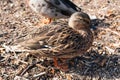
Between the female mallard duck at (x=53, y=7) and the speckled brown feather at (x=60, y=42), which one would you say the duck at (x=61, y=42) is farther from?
the female mallard duck at (x=53, y=7)

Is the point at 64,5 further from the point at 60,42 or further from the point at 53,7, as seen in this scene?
the point at 60,42

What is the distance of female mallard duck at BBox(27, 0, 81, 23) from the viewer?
6148mm

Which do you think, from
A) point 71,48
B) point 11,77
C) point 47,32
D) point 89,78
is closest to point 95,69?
point 89,78

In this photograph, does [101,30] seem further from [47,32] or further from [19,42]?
[19,42]

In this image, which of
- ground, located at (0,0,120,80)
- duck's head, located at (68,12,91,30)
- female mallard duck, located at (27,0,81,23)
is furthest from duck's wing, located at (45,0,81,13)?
duck's head, located at (68,12,91,30)

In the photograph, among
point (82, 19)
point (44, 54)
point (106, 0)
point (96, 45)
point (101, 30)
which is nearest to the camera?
point (44, 54)

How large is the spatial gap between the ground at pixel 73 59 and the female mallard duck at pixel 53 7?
292 millimetres

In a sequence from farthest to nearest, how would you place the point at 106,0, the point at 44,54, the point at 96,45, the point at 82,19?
1. the point at 106,0
2. the point at 96,45
3. the point at 82,19
4. the point at 44,54

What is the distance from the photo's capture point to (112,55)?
→ 531 centimetres

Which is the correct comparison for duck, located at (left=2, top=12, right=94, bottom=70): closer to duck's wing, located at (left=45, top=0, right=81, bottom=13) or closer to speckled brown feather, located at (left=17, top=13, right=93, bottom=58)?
speckled brown feather, located at (left=17, top=13, right=93, bottom=58)

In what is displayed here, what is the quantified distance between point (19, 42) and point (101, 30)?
169 cm

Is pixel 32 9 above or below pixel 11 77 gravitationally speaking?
above

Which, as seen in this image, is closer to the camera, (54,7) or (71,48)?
(71,48)

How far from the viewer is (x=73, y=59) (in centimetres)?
525
